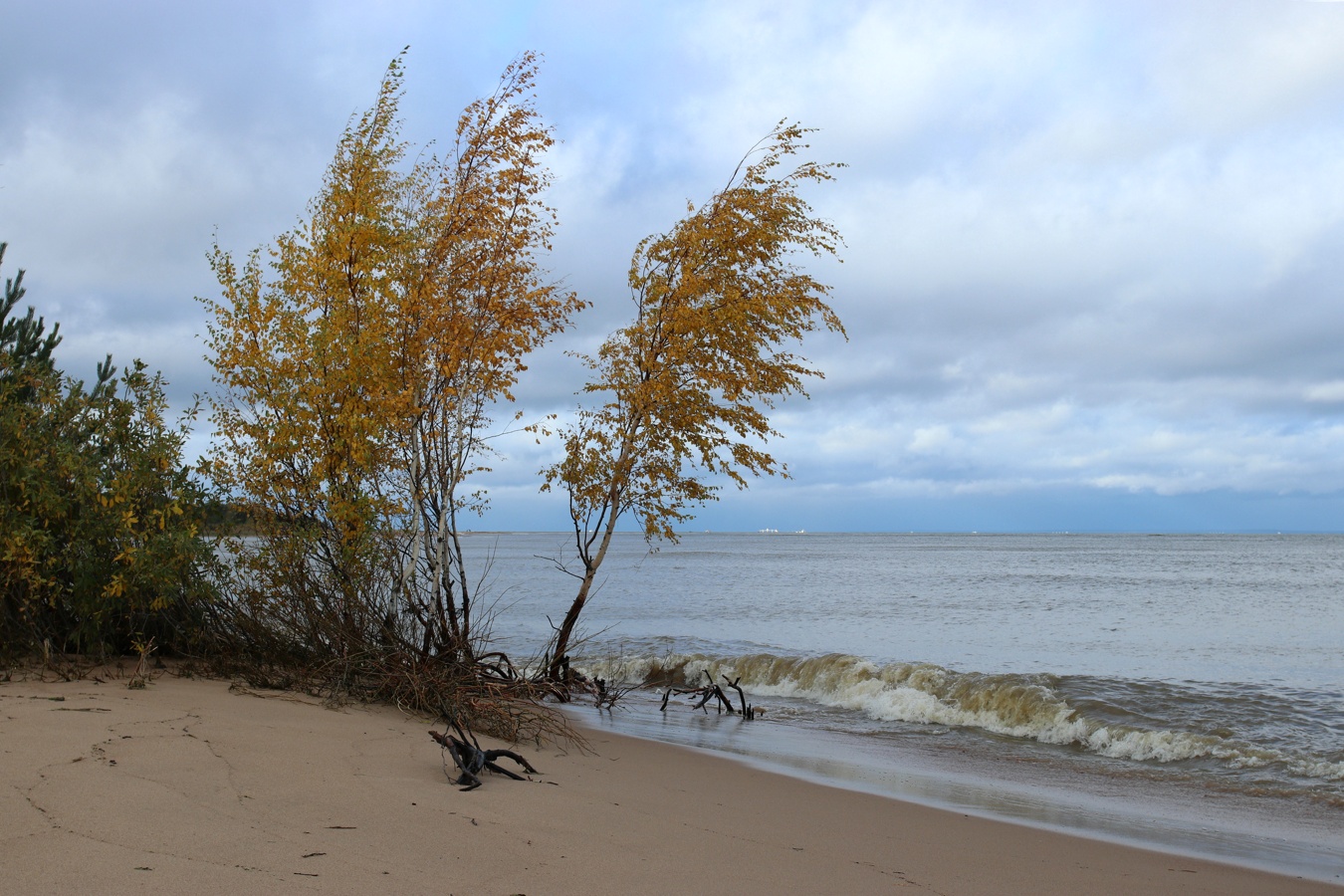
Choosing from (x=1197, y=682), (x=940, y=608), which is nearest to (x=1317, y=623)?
(x=940, y=608)

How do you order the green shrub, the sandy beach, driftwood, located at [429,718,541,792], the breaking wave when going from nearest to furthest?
1. the sandy beach
2. driftwood, located at [429,718,541,792]
3. the green shrub
4. the breaking wave

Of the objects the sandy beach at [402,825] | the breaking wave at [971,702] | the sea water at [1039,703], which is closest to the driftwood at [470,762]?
the sandy beach at [402,825]

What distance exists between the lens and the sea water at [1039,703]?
8.73 metres

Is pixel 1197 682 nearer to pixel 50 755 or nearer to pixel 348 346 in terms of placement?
pixel 348 346

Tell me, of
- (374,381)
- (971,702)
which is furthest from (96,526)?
(971,702)

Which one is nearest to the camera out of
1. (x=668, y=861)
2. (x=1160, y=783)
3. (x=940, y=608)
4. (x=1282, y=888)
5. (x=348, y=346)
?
(x=668, y=861)

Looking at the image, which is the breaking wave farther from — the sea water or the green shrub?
the green shrub

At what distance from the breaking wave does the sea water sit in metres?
0.04

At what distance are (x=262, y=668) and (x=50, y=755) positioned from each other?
4.23m

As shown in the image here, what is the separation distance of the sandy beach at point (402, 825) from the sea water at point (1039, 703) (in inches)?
63.3

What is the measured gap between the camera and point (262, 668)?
940 cm

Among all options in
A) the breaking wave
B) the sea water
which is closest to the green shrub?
the sea water

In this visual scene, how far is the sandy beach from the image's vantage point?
406cm

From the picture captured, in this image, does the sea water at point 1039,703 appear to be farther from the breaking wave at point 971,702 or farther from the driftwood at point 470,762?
the driftwood at point 470,762
